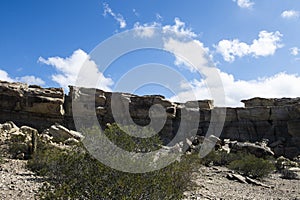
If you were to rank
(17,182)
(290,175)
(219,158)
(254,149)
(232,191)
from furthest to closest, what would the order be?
(254,149) < (219,158) < (290,175) < (232,191) < (17,182)

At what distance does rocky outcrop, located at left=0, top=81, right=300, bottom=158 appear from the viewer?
39.8 metres

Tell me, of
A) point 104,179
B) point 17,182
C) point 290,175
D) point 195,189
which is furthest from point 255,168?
point 104,179

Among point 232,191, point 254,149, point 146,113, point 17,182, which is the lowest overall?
point 232,191

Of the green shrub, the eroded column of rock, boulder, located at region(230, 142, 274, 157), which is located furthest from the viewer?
the eroded column of rock

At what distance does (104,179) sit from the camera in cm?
689

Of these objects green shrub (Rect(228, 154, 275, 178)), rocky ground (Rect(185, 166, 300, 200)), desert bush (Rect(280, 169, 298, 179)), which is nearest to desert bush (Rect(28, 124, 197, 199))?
rocky ground (Rect(185, 166, 300, 200))

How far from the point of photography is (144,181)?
7.09 metres

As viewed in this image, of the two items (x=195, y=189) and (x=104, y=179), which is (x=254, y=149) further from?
(x=104, y=179)

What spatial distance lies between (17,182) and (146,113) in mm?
33375

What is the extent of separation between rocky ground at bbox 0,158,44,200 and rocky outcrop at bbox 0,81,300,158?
933 inches

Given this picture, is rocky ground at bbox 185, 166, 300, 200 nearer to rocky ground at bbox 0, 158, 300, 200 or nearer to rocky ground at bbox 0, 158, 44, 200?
rocky ground at bbox 0, 158, 300, 200

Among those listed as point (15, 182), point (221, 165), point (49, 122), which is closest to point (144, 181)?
point (15, 182)

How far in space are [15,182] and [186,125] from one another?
115 feet

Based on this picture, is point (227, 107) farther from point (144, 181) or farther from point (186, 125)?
point (144, 181)
